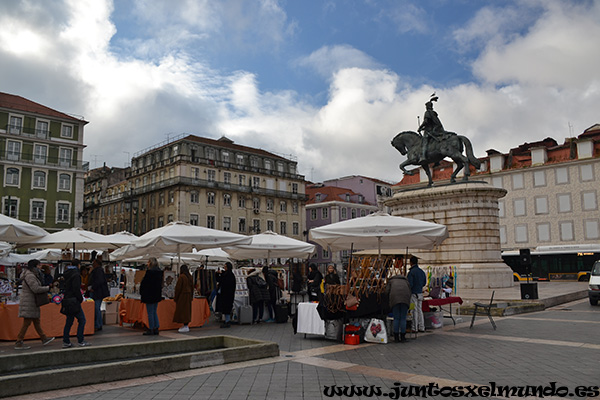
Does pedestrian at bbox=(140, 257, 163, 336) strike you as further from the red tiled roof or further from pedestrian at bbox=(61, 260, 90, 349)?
the red tiled roof

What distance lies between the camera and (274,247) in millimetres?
16500

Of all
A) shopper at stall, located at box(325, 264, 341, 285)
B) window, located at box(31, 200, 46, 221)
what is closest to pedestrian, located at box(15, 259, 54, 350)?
shopper at stall, located at box(325, 264, 341, 285)

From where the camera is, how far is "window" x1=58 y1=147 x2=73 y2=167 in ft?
178

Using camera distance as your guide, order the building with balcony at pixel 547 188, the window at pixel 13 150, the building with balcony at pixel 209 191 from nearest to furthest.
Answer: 1. the window at pixel 13 150
2. the building with balcony at pixel 547 188
3. the building with balcony at pixel 209 191

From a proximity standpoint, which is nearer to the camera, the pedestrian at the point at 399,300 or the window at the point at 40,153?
the pedestrian at the point at 399,300

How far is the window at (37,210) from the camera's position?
52.0 m

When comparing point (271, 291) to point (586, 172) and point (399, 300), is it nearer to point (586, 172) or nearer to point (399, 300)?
point (399, 300)

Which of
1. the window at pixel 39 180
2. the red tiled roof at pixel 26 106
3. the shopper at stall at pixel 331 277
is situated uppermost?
the red tiled roof at pixel 26 106

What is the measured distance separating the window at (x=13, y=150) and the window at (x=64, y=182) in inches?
173

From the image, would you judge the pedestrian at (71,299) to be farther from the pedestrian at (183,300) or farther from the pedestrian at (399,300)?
the pedestrian at (399,300)

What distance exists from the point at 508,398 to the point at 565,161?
55549mm

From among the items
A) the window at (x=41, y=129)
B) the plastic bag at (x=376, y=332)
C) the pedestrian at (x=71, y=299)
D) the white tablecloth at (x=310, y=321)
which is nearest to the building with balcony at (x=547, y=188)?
the window at (x=41, y=129)

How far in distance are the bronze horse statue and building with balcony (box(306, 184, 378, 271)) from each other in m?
44.5

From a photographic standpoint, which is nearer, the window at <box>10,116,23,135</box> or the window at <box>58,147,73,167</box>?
the window at <box>10,116,23,135</box>
